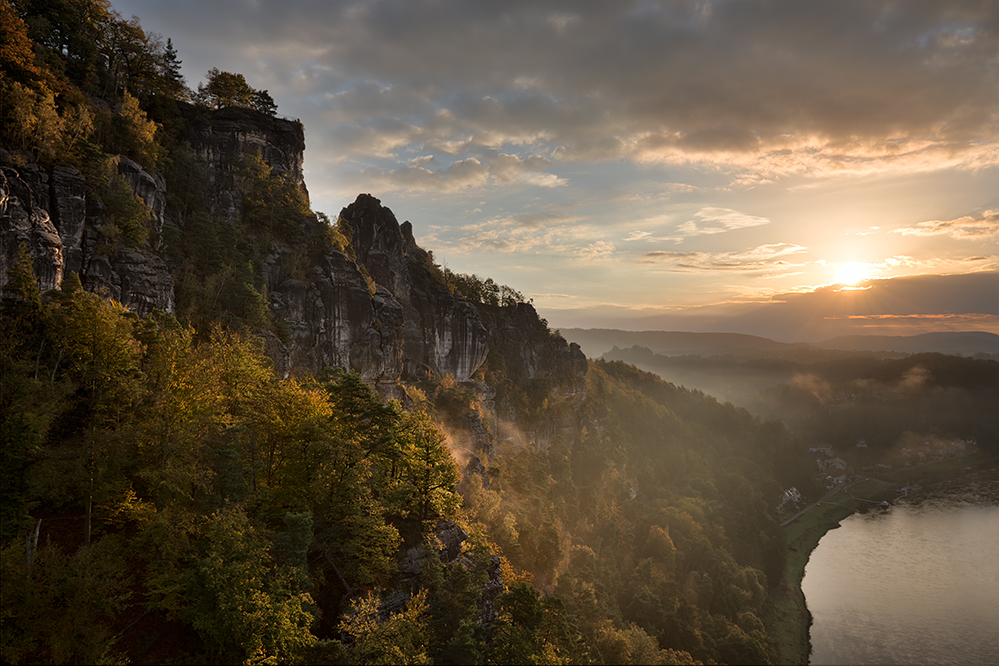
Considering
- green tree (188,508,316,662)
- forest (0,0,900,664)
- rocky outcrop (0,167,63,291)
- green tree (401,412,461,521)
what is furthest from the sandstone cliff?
green tree (401,412,461,521)

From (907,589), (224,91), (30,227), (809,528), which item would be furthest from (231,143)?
(809,528)

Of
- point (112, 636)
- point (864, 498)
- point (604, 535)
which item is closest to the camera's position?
point (112, 636)

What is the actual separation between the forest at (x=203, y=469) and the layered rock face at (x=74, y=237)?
1.25 metres

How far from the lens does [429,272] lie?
300 feet

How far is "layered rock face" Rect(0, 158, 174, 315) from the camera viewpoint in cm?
2686

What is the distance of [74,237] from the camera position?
32.4 metres

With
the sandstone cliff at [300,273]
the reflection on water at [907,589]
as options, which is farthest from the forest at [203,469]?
the reflection on water at [907,589]

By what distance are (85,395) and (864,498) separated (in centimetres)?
19542

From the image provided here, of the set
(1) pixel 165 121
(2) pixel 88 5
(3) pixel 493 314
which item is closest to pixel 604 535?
(3) pixel 493 314

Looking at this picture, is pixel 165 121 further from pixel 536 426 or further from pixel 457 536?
pixel 536 426

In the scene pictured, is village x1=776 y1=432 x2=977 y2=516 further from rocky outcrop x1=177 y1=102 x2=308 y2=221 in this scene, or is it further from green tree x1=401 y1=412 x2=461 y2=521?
rocky outcrop x1=177 y1=102 x2=308 y2=221

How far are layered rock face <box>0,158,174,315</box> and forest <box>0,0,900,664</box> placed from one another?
49.1 inches

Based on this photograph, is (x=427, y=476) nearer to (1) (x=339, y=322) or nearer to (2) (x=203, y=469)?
(2) (x=203, y=469)

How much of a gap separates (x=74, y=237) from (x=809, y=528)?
157657 mm
